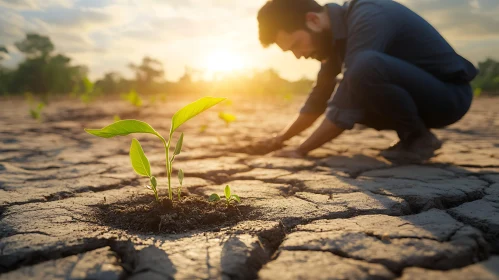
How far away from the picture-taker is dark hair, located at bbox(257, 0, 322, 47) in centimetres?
200

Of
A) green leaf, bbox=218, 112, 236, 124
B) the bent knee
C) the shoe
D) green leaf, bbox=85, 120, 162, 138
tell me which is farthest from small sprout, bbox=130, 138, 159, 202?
green leaf, bbox=218, 112, 236, 124

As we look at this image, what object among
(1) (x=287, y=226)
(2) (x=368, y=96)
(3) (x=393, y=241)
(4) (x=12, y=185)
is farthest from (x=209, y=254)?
(2) (x=368, y=96)

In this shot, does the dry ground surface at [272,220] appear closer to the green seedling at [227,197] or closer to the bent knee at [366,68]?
the green seedling at [227,197]

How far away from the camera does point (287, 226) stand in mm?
1149

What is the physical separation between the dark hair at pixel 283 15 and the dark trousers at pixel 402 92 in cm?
38

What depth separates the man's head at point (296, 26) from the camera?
2014 millimetres

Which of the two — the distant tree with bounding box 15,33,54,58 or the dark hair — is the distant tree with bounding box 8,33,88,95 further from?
the dark hair

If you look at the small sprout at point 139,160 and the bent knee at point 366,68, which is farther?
the bent knee at point 366,68

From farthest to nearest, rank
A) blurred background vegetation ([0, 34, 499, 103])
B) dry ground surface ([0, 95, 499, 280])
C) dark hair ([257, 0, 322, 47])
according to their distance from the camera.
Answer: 1. blurred background vegetation ([0, 34, 499, 103])
2. dark hair ([257, 0, 322, 47])
3. dry ground surface ([0, 95, 499, 280])

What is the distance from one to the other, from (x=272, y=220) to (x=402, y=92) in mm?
1081

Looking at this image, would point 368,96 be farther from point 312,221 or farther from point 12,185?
point 12,185

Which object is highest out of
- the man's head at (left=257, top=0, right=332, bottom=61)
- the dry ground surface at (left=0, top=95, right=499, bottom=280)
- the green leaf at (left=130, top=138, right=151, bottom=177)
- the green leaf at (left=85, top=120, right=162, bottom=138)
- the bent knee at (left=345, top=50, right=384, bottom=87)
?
the man's head at (left=257, top=0, right=332, bottom=61)

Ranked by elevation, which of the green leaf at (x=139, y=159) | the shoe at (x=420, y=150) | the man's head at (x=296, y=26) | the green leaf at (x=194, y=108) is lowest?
the shoe at (x=420, y=150)

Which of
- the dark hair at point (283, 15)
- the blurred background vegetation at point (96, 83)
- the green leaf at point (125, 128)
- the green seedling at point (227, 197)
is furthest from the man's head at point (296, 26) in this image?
the blurred background vegetation at point (96, 83)
